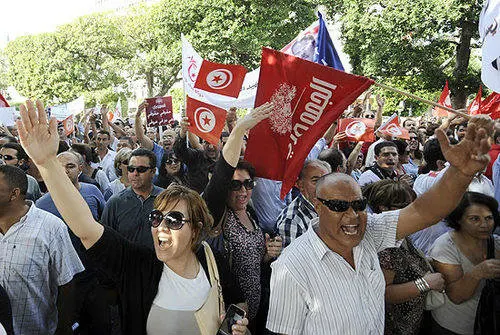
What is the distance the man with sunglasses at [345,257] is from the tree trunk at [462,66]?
19.1 m

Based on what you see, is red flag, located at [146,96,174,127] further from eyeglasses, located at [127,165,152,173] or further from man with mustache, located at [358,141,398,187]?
eyeglasses, located at [127,165,152,173]

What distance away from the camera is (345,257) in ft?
7.75

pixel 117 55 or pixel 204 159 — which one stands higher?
pixel 204 159

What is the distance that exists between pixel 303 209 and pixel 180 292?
130 cm

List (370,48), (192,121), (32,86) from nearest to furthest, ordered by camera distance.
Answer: (192,121) < (370,48) < (32,86)

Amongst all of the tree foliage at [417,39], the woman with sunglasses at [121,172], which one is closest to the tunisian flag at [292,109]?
the woman with sunglasses at [121,172]

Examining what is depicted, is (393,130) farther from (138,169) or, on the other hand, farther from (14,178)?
(14,178)

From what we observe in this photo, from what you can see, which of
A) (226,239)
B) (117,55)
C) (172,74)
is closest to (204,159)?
(226,239)

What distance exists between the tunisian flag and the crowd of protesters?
0.67ft

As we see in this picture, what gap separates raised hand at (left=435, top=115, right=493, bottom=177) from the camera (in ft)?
7.14

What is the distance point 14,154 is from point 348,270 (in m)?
4.22

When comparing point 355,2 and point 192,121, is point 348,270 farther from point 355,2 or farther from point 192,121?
point 355,2

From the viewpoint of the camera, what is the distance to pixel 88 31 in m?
34.6

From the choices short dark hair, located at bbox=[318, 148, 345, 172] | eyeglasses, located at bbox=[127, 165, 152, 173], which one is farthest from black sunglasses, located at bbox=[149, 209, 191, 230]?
short dark hair, located at bbox=[318, 148, 345, 172]
